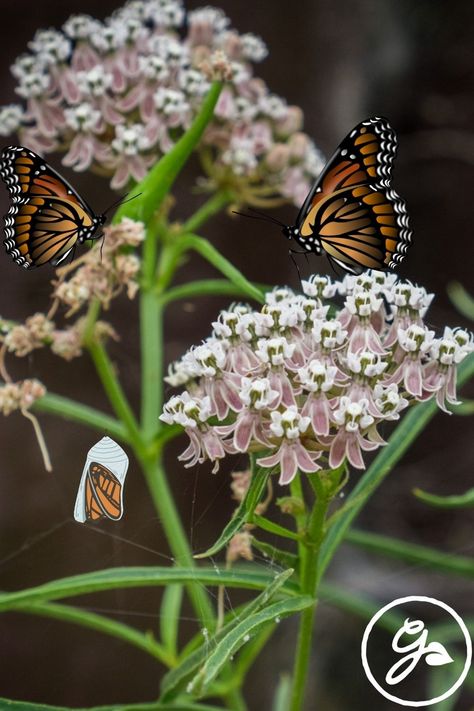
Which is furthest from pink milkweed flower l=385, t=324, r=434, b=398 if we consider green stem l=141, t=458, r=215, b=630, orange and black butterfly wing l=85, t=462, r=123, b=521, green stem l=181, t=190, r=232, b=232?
green stem l=181, t=190, r=232, b=232

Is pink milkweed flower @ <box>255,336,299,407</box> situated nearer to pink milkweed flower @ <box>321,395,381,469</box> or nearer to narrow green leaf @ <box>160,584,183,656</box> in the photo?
pink milkweed flower @ <box>321,395,381,469</box>

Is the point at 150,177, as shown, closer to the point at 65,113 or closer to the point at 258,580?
the point at 65,113

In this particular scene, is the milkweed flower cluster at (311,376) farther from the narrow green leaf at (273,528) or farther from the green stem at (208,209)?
the green stem at (208,209)

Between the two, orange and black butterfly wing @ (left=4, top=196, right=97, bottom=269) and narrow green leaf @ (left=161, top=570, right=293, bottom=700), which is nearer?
narrow green leaf @ (left=161, top=570, right=293, bottom=700)

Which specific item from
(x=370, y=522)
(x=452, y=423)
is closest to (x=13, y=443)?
(x=370, y=522)

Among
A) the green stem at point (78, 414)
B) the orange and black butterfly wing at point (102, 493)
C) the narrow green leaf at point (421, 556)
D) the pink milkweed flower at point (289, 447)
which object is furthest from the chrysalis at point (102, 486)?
the narrow green leaf at point (421, 556)

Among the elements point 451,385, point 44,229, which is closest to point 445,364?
point 451,385

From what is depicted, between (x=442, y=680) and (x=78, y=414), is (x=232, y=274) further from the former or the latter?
(x=442, y=680)
